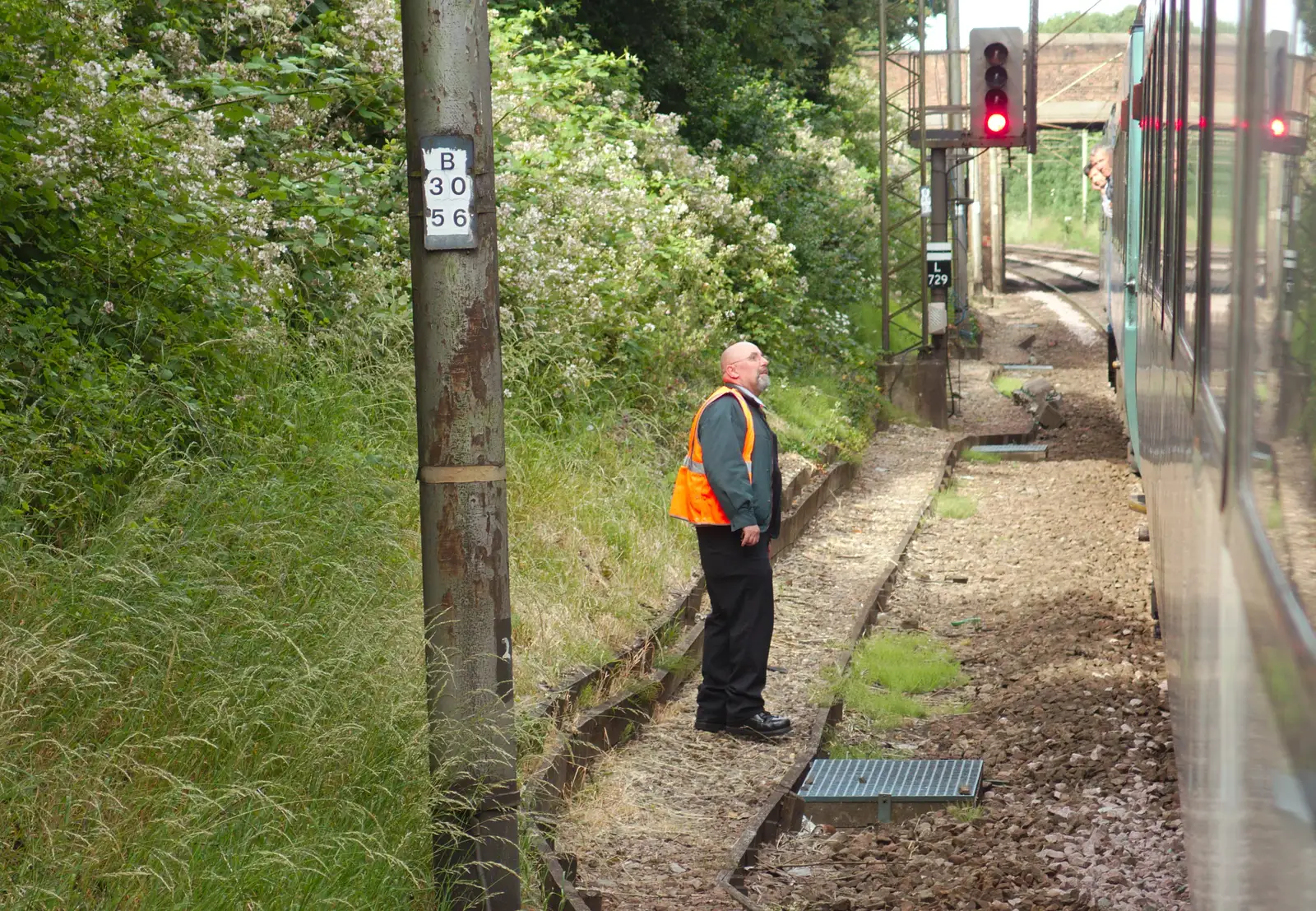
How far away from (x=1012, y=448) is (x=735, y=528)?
11.2 m

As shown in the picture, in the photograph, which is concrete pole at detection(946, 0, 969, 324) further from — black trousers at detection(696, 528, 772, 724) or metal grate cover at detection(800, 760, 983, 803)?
metal grate cover at detection(800, 760, 983, 803)

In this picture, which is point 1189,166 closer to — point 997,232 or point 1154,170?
point 1154,170

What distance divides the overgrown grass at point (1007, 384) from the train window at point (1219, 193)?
64.9 ft

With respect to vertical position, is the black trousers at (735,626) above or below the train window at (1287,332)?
below

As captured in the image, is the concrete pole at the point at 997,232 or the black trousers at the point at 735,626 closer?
the black trousers at the point at 735,626

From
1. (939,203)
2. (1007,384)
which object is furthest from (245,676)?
(1007,384)

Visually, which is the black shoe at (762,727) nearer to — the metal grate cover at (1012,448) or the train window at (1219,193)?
the train window at (1219,193)

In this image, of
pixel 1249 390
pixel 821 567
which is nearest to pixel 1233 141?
pixel 1249 390

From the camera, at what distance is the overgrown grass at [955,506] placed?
1377 cm

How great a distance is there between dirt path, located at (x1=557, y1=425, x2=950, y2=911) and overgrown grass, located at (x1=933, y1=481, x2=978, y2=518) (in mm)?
2616

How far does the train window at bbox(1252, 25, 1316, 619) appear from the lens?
1697 millimetres

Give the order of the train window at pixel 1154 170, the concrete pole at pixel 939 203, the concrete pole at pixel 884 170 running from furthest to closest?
the concrete pole at pixel 939 203 < the concrete pole at pixel 884 170 < the train window at pixel 1154 170

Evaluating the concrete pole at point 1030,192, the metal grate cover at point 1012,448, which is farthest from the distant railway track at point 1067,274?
the metal grate cover at point 1012,448

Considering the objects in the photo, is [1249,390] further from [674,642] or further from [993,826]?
[674,642]
